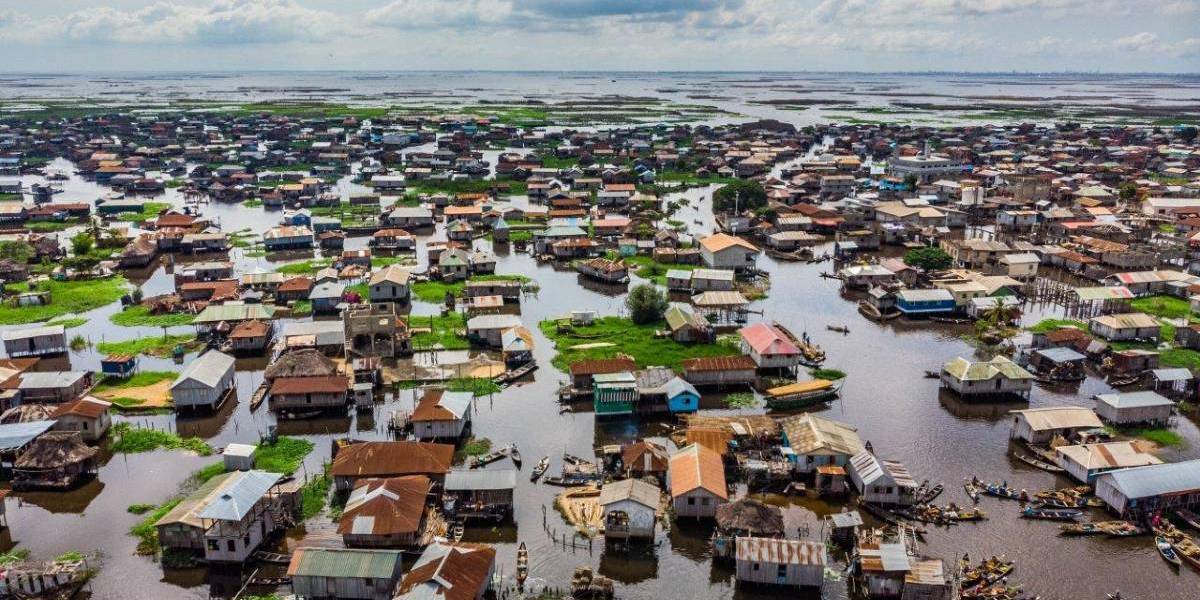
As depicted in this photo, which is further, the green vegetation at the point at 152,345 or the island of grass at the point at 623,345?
the green vegetation at the point at 152,345

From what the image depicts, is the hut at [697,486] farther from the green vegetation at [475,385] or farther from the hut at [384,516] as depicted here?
the green vegetation at [475,385]

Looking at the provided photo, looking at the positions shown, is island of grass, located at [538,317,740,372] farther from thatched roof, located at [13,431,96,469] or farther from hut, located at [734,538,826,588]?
thatched roof, located at [13,431,96,469]

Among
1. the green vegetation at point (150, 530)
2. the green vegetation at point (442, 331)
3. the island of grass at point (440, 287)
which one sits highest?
the island of grass at point (440, 287)

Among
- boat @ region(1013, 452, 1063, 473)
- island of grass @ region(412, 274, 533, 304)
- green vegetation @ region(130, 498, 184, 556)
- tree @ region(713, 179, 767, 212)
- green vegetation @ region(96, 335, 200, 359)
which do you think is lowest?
green vegetation @ region(130, 498, 184, 556)

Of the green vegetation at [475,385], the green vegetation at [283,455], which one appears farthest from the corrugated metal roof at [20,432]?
the green vegetation at [475,385]

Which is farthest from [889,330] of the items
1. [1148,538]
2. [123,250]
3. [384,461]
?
[123,250]

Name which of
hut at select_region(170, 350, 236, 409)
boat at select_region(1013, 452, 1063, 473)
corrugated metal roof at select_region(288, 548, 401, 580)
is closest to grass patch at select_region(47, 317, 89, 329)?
hut at select_region(170, 350, 236, 409)

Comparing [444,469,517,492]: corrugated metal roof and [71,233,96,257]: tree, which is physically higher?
[71,233,96,257]: tree

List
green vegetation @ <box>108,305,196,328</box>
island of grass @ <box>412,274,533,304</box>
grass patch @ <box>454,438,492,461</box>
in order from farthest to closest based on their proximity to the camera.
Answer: island of grass @ <box>412,274,533,304</box>, green vegetation @ <box>108,305,196,328</box>, grass patch @ <box>454,438,492,461</box>
